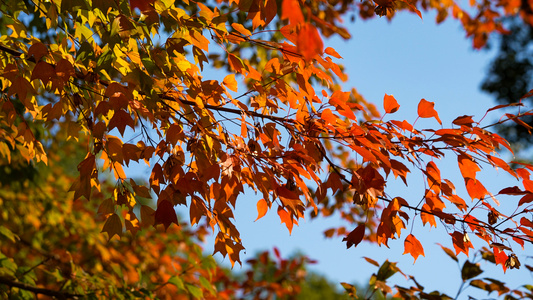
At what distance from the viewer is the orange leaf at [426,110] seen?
5.54 feet

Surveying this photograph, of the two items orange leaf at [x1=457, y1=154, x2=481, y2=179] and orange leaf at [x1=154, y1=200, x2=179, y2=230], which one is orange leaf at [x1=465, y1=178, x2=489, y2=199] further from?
orange leaf at [x1=154, y1=200, x2=179, y2=230]

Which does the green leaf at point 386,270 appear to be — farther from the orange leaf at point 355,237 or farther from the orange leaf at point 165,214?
the orange leaf at point 165,214

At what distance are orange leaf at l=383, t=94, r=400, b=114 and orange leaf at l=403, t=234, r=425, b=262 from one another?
508 millimetres

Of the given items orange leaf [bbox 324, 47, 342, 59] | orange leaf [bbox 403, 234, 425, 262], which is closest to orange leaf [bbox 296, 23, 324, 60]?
orange leaf [bbox 324, 47, 342, 59]

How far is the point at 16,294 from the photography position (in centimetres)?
261

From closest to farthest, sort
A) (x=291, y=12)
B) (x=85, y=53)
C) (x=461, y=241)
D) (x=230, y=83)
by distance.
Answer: (x=291, y=12)
(x=85, y=53)
(x=461, y=241)
(x=230, y=83)

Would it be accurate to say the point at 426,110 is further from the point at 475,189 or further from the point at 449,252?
the point at 449,252

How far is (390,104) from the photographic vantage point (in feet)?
5.71

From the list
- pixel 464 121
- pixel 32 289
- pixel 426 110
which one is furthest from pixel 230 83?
pixel 32 289

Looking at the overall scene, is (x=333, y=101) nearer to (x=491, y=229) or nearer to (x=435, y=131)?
(x=435, y=131)

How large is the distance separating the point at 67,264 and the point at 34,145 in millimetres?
877

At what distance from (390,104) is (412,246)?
58cm

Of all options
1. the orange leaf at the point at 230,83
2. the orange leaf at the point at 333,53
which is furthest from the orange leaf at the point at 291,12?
the orange leaf at the point at 230,83

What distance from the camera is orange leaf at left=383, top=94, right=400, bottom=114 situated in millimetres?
1726
